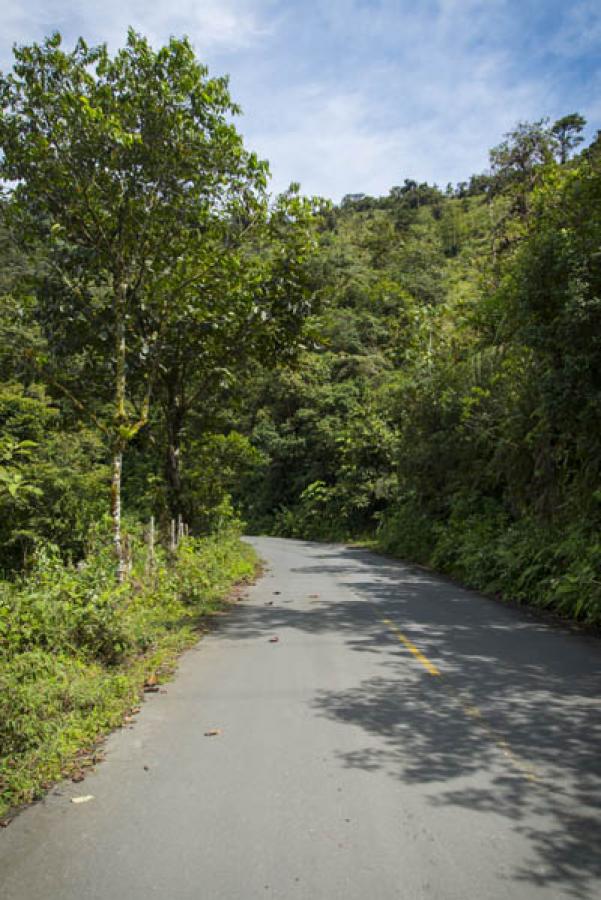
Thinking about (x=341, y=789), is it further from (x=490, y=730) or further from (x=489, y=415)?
(x=489, y=415)

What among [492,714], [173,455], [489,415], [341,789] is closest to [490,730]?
[492,714]

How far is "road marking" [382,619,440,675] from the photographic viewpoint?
27.0ft

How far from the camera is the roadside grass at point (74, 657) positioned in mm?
5375

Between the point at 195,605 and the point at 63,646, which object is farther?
the point at 195,605

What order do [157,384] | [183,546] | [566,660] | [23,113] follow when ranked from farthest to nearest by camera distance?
[157,384]
[183,546]
[23,113]
[566,660]

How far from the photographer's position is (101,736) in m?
6.04

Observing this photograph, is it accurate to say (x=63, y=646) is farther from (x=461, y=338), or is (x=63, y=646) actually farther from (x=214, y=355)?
(x=461, y=338)

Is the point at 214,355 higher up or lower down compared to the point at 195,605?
higher up

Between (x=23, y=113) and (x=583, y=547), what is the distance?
473 inches

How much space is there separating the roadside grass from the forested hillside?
31mm

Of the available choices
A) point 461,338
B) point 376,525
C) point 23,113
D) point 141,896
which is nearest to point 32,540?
point 23,113

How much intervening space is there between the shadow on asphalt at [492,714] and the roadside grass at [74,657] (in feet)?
5.36

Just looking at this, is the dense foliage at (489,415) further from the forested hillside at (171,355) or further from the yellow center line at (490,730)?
the yellow center line at (490,730)

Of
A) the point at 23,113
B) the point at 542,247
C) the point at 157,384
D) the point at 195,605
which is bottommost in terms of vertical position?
the point at 195,605
